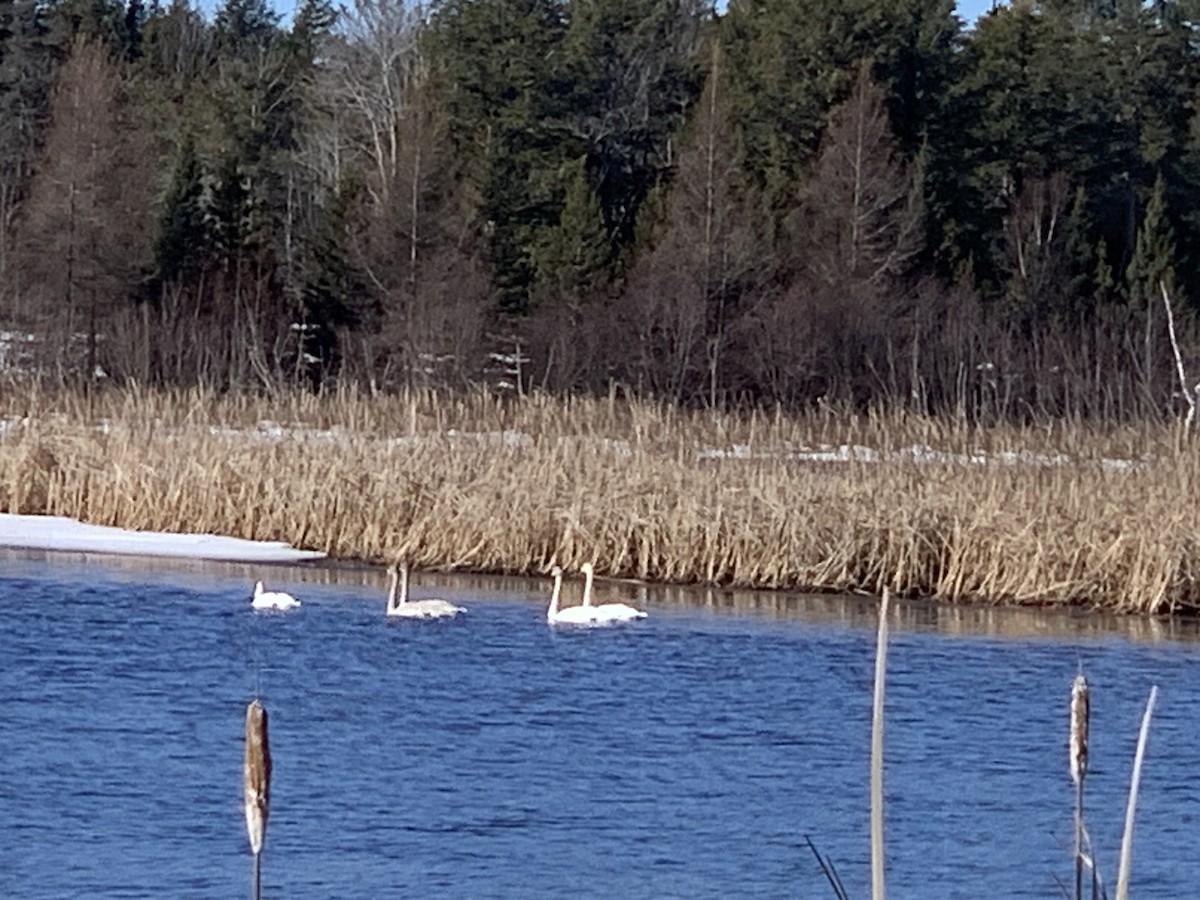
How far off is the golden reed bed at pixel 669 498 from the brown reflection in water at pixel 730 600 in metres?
0.20

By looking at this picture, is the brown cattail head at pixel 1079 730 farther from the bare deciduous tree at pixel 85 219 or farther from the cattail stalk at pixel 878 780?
the bare deciduous tree at pixel 85 219

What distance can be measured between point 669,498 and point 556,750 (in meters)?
5.78

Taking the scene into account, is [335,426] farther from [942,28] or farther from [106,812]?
[942,28]

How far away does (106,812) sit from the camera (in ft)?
26.3

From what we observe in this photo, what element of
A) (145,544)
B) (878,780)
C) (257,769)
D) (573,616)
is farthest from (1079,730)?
(145,544)

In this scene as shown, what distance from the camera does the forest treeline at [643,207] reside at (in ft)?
107

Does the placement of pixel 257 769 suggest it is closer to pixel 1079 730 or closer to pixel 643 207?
pixel 1079 730

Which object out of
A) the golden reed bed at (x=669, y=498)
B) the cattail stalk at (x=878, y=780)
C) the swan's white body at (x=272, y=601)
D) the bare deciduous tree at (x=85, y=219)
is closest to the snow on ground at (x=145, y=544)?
the golden reed bed at (x=669, y=498)

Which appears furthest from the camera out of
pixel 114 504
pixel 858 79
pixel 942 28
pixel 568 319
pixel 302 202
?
pixel 302 202

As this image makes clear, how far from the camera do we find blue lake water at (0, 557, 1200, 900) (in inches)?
296

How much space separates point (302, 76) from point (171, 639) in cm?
3519

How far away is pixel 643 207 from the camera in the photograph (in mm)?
36906

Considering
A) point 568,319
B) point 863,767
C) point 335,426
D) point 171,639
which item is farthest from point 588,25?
point 863,767

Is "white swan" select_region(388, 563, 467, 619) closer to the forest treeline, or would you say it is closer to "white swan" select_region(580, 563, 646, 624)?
"white swan" select_region(580, 563, 646, 624)
